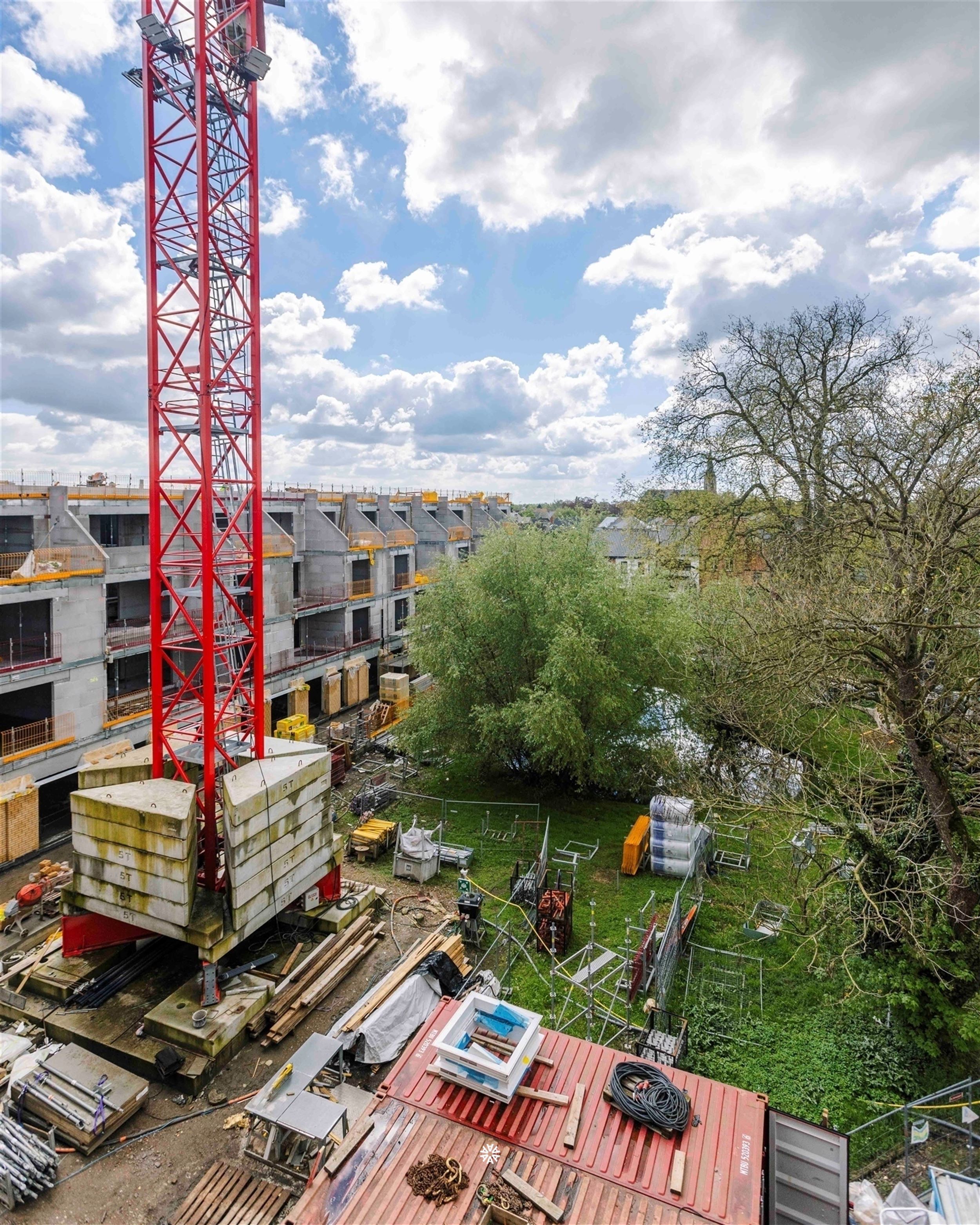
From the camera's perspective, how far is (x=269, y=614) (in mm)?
28766

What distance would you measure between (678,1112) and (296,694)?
24.4m

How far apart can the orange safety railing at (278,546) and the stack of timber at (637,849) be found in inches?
689

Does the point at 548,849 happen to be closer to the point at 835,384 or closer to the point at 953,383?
the point at 953,383

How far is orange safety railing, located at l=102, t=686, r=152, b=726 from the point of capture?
2198cm

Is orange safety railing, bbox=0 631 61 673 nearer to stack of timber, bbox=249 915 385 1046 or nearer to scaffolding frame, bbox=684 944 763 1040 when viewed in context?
stack of timber, bbox=249 915 385 1046

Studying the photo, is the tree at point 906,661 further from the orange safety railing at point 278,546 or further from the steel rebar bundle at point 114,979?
the orange safety railing at point 278,546

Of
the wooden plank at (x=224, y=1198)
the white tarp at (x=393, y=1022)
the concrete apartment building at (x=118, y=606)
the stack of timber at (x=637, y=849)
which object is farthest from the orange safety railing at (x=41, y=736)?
the stack of timber at (x=637, y=849)

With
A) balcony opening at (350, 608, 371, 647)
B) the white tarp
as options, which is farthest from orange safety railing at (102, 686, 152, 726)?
the white tarp

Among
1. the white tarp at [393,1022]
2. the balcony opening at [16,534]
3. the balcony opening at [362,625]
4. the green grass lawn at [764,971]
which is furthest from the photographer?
the balcony opening at [362,625]

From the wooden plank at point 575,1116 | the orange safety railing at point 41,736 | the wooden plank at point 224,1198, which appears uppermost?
the orange safety railing at point 41,736

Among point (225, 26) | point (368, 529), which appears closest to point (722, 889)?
point (225, 26)

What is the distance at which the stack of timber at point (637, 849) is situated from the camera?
60.1 feet

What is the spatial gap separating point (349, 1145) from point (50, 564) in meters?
18.5

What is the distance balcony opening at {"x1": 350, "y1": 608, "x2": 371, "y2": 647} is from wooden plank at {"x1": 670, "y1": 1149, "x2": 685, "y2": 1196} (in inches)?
1176
